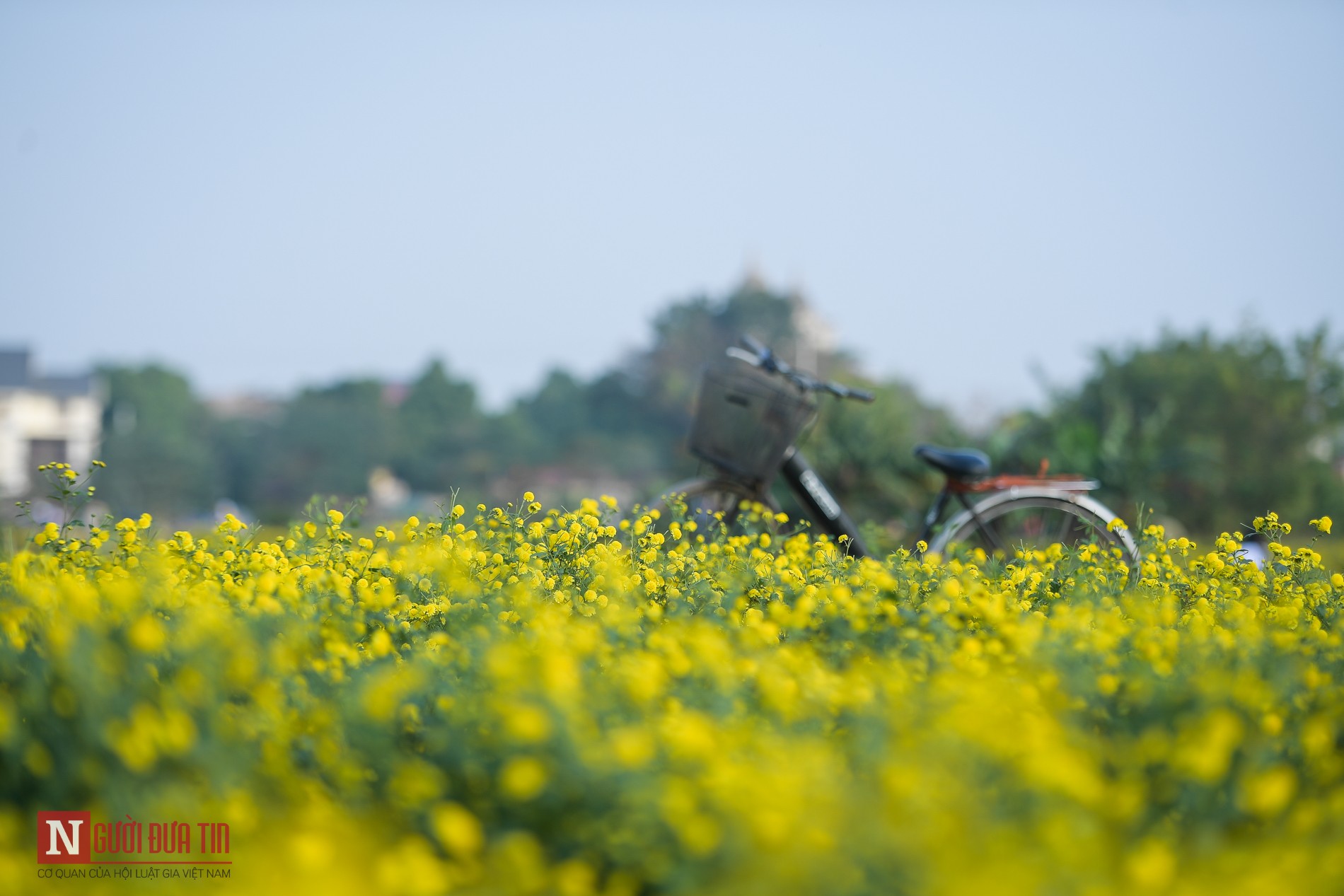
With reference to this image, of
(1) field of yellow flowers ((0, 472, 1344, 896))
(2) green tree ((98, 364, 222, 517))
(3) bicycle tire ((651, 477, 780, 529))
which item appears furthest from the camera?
(2) green tree ((98, 364, 222, 517))

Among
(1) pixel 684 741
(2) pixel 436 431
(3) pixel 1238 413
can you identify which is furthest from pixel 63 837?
(2) pixel 436 431

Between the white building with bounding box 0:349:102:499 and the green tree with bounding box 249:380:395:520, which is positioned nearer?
the white building with bounding box 0:349:102:499

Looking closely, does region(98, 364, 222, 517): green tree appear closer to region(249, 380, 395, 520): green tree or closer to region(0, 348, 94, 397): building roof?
region(249, 380, 395, 520): green tree

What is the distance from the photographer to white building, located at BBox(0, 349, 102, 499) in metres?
61.7

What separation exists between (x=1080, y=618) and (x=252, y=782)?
165 centimetres

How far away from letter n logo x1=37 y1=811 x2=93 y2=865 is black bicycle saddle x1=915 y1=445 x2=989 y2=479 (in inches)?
133

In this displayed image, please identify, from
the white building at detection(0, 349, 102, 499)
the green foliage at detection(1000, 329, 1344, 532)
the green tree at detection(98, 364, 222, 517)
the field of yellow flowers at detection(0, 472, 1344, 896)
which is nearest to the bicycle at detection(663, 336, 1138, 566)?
the field of yellow flowers at detection(0, 472, 1344, 896)

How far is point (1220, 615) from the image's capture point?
2842mm

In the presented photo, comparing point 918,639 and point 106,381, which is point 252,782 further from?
point 106,381

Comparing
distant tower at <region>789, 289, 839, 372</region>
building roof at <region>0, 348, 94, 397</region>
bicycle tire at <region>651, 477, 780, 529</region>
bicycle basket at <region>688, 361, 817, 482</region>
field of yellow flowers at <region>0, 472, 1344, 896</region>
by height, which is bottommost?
field of yellow flowers at <region>0, 472, 1344, 896</region>

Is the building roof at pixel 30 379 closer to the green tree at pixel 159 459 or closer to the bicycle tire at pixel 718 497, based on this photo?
the green tree at pixel 159 459

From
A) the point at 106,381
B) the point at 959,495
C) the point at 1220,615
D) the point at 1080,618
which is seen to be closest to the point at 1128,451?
the point at 959,495

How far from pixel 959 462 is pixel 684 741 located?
3101 millimetres

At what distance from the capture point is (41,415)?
69.4m
